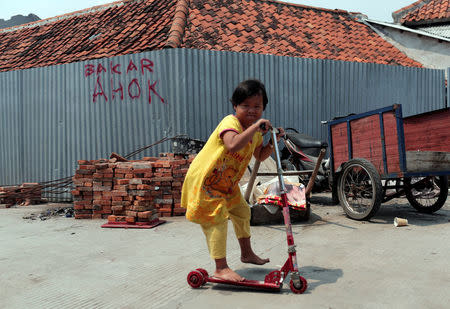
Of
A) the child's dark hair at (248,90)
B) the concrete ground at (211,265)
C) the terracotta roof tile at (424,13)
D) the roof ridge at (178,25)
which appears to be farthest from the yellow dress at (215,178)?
the terracotta roof tile at (424,13)

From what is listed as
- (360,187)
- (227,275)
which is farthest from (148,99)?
(227,275)

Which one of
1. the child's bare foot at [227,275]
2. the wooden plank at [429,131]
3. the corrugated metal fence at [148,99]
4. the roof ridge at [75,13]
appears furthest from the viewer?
the roof ridge at [75,13]

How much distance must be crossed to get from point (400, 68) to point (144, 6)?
7474mm

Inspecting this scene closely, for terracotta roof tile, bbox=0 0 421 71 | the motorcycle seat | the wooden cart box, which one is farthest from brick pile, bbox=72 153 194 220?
terracotta roof tile, bbox=0 0 421 71

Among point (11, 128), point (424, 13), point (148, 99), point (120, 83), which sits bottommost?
point (11, 128)

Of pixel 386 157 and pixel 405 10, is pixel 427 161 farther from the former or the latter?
pixel 405 10

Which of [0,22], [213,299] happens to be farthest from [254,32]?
[0,22]

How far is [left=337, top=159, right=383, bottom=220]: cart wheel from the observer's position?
448cm

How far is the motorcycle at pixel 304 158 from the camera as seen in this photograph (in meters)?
6.42

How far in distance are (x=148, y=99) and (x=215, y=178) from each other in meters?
5.61

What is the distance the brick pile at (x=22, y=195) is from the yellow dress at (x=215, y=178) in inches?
261

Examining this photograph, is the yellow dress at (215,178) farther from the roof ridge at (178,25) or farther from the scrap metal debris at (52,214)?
the roof ridge at (178,25)

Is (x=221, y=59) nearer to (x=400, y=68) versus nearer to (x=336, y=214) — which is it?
(x=336, y=214)

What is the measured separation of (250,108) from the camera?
2611 mm
